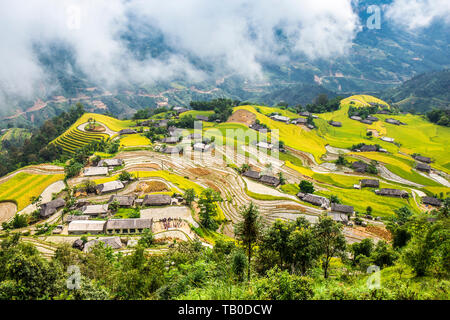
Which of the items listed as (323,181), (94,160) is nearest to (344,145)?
(323,181)

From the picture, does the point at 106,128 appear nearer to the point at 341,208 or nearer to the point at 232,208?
the point at 232,208

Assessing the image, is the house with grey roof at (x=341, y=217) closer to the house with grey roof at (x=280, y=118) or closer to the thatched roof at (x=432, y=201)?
the thatched roof at (x=432, y=201)

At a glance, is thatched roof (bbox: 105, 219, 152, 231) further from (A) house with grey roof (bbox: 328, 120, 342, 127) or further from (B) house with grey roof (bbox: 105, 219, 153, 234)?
(A) house with grey roof (bbox: 328, 120, 342, 127)

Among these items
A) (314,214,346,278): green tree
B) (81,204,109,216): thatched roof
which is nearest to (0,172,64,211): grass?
(81,204,109,216): thatched roof

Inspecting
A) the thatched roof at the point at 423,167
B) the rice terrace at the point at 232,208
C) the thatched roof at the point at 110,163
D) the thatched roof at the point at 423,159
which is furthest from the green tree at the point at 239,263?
the thatched roof at the point at 423,159

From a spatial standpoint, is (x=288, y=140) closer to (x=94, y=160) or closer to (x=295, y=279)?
(x=94, y=160)
